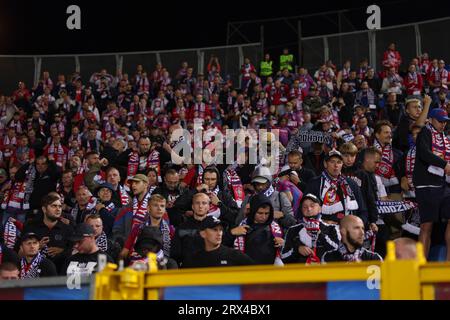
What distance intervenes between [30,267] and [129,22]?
20732 mm

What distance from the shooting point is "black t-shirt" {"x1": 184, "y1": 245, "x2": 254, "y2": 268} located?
6.71 m

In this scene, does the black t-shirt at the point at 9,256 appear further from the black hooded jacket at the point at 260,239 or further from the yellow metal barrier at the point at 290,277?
the yellow metal barrier at the point at 290,277

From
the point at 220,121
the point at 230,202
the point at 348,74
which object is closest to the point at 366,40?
the point at 348,74

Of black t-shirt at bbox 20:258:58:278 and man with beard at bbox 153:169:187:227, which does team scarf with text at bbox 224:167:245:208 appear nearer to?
man with beard at bbox 153:169:187:227

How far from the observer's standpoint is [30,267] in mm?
7273

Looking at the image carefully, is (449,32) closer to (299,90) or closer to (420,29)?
(420,29)

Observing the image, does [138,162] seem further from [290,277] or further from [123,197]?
[290,277]

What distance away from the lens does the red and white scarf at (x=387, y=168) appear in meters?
8.49

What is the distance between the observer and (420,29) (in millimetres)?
21500

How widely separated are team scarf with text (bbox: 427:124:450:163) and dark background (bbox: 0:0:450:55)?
732 inches
